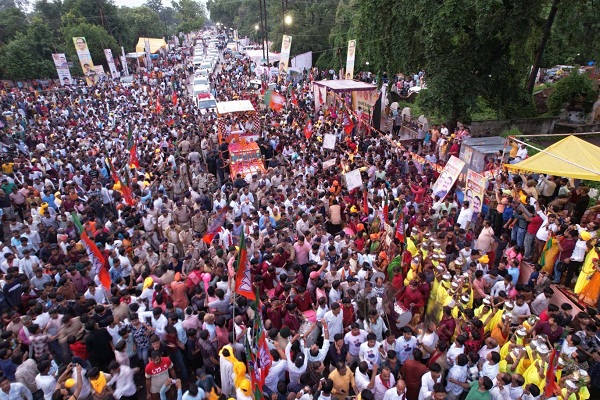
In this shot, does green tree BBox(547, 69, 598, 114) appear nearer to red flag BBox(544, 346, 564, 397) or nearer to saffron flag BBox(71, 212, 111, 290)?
red flag BBox(544, 346, 564, 397)

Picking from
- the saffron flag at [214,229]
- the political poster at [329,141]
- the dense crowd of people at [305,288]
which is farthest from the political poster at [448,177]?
the saffron flag at [214,229]

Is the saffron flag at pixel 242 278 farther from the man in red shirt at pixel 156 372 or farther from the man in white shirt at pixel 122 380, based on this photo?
the man in white shirt at pixel 122 380

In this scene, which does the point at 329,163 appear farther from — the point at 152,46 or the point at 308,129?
the point at 152,46

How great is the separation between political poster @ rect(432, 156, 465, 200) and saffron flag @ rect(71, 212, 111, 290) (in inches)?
297

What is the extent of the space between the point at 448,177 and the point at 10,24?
47123 mm

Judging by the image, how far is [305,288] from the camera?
6906mm

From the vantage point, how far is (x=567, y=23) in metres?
15.7

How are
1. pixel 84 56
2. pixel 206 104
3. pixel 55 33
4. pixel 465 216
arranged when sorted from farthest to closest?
pixel 55 33, pixel 84 56, pixel 206 104, pixel 465 216

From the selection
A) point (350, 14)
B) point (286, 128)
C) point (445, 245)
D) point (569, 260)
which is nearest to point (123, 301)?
point (445, 245)

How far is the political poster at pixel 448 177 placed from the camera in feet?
A: 31.0

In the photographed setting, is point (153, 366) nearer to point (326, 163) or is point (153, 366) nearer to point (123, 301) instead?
point (123, 301)

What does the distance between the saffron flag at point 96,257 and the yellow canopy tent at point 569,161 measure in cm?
838

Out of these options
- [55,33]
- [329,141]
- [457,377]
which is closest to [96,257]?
[457,377]

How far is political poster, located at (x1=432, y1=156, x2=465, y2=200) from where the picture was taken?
944cm
